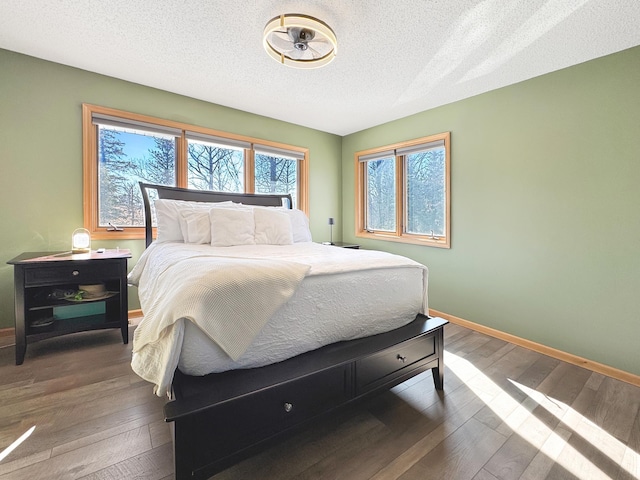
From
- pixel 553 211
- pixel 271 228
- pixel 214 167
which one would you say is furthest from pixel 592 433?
pixel 214 167

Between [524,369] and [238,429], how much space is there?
7.27 feet

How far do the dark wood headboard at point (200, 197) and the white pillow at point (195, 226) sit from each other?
0.46 metres

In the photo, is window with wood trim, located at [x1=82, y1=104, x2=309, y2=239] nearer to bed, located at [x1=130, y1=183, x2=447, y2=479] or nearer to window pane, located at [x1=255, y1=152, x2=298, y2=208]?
window pane, located at [x1=255, y1=152, x2=298, y2=208]

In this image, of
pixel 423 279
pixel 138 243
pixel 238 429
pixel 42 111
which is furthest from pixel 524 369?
pixel 42 111

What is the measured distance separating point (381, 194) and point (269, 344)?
3.42 m

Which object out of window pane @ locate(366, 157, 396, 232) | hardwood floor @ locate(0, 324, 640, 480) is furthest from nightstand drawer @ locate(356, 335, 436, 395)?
window pane @ locate(366, 157, 396, 232)

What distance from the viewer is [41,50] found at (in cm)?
249

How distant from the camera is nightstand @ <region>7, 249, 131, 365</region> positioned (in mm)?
2189

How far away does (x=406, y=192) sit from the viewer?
13.2 feet

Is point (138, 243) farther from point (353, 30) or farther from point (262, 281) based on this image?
point (353, 30)

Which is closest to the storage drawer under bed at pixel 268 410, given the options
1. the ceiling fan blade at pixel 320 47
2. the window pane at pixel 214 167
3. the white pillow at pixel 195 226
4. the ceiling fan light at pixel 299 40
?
the white pillow at pixel 195 226

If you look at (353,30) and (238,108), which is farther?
(238,108)

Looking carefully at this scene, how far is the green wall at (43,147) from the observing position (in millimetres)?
2547

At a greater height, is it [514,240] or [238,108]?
[238,108]
